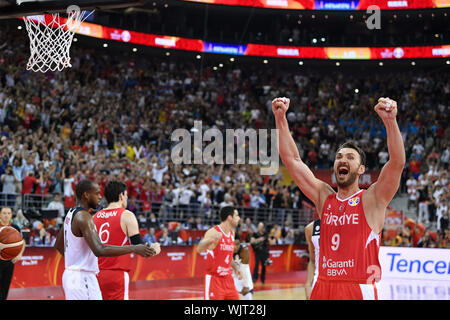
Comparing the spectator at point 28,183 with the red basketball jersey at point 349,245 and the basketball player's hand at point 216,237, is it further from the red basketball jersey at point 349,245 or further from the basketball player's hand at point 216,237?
the red basketball jersey at point 349,245

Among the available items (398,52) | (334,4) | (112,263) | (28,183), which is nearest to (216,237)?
(112,263)

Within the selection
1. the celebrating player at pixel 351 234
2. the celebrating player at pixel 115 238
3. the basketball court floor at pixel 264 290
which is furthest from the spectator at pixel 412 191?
the celebrating player at pixel 351 234

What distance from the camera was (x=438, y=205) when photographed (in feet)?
72.5

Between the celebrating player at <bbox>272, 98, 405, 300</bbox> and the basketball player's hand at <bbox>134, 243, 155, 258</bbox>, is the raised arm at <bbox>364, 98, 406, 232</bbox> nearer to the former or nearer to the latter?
the celebrating player at <bbox>272, 98, 405, 300</bbox>

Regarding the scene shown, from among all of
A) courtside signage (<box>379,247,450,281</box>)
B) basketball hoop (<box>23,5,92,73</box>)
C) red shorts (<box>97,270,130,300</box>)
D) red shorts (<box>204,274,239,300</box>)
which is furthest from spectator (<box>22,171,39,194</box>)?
courtside signage (<box>379,247,450,281</box>)

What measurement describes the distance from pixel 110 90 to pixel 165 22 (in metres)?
6.84

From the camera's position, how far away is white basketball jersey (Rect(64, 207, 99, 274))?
20.9 ft

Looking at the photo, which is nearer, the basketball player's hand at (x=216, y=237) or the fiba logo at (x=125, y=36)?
the basketball player's hand at (x=216, y=237)

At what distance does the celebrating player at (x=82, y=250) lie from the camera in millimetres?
6238

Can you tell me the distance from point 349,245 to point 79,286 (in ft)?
9.89

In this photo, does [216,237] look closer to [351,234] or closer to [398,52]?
[351,234]

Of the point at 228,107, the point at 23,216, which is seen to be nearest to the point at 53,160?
the point at 23,216

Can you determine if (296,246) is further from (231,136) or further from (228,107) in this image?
(228,107)

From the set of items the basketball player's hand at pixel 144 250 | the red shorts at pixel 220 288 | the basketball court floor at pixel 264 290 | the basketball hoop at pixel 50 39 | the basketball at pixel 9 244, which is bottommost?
the basketball court floor at pixel 264 290
